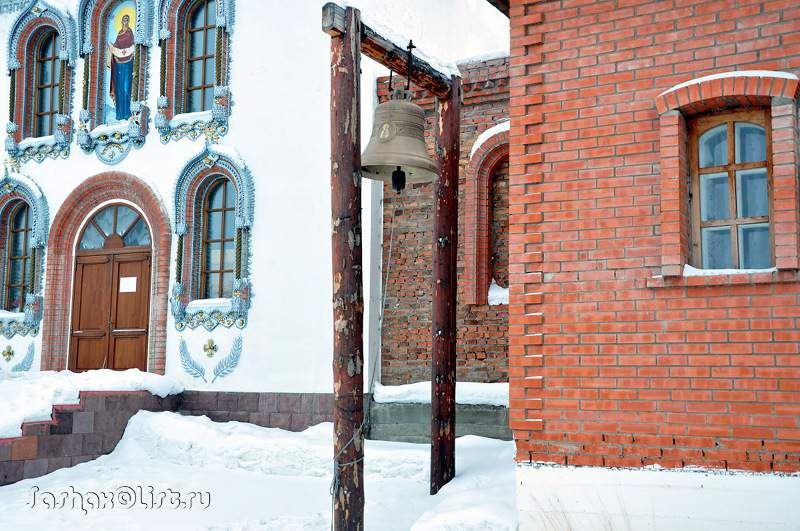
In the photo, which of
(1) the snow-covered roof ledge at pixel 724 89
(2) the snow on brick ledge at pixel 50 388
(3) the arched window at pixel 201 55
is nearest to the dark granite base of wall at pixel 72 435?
(2) the snow on brick ledge at pixel 50 388

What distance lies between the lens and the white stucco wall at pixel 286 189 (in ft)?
38.3

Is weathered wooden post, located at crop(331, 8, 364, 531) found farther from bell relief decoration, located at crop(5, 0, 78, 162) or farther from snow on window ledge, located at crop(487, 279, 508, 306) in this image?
bell relief decoration, located at crop(5, 0, 78, 162)

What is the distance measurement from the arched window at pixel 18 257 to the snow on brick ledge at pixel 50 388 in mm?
2075

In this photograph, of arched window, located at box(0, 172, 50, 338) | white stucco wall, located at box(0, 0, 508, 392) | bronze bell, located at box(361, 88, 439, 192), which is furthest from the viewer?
arched window, located at box(0, 172, 50, 338)

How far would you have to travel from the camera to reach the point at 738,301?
5602mm

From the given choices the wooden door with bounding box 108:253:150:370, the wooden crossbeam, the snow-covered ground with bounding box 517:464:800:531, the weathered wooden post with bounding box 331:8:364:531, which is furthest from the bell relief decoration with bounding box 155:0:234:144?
the snow-covered ground with bounding box 517:464:800:531

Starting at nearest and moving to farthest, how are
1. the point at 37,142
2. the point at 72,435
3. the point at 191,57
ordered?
the point at 72,435 → the point at 191,57 → the point at 37,142

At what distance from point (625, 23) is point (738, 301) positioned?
2.12 metres

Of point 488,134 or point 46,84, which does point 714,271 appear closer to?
point 488,134

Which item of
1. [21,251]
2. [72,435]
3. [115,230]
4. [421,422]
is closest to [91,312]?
[115,230]

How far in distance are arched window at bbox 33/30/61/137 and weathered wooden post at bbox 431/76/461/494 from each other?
8.86 metres

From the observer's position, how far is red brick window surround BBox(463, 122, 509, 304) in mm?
10859

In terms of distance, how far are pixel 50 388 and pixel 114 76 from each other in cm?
555

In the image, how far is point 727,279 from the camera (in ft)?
18.4
